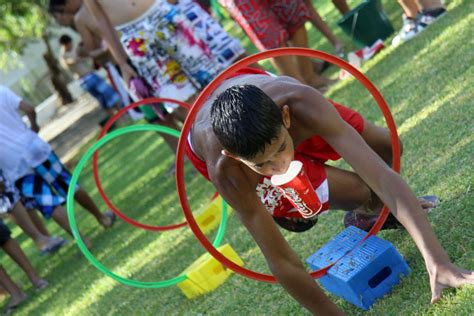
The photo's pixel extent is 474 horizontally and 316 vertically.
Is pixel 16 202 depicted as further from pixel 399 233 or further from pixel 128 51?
pixel 399 233

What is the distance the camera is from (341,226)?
421 centimetres

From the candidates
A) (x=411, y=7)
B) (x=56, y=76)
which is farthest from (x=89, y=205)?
(x=56, y=76)

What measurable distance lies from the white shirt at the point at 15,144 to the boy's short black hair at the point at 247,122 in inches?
189

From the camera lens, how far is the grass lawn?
3.36 meters

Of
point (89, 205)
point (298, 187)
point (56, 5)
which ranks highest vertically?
point (56, 5)

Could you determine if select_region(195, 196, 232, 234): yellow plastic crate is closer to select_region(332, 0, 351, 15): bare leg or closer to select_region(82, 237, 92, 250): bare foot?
select_region(82, 237, 92, 250): bare foot

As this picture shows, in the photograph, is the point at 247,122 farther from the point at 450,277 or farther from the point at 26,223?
the point at 26,223

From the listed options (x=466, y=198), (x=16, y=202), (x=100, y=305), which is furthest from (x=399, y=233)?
(x=16, y=202)

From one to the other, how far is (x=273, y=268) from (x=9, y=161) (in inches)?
191

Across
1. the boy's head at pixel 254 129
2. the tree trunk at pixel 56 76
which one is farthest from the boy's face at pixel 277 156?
the tree trunk at pixel 56 76

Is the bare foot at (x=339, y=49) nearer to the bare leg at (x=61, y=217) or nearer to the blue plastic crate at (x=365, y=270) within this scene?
the bare leg at (x=61, y=217)

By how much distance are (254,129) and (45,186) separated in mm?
5131

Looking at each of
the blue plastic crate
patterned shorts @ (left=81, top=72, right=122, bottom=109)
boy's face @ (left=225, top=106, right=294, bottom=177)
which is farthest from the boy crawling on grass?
patterned shorts @ (left=81, top=72, right=122, bottom=109)

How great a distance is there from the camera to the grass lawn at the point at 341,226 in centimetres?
336
